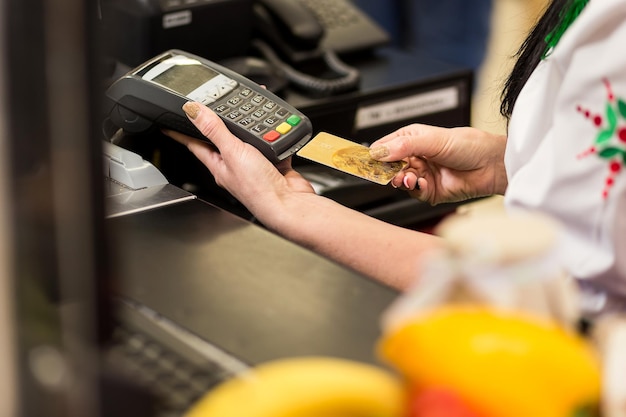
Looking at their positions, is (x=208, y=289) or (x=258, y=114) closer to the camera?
(x=208, y=289)

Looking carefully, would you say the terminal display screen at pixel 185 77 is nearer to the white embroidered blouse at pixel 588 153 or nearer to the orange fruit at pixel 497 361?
the white embroidered blouse at pixel 588 153

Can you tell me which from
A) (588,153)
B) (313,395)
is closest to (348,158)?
(588,153)

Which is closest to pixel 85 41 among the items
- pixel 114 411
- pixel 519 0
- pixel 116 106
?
pixel 114 411

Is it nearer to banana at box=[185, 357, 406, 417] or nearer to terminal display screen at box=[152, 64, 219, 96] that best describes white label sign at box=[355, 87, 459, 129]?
terminal display screen at box=[152, 64, 219, 96]

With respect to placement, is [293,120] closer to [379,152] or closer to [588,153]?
[379,152]

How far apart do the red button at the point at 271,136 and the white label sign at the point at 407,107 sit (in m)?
0.41

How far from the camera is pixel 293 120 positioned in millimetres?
1028

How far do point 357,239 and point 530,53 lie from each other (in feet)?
1.00

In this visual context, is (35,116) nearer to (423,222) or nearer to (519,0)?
(423,222)

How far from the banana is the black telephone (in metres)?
0.91

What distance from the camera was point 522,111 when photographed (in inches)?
34.2

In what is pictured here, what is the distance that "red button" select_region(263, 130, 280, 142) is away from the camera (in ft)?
3.28

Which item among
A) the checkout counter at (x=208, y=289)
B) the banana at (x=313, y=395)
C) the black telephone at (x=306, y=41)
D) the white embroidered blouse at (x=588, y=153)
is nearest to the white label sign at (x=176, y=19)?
the black telephone at (x=306, y=41)

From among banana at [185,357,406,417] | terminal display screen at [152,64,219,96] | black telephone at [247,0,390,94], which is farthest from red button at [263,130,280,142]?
banana at [185,357,406,417]
